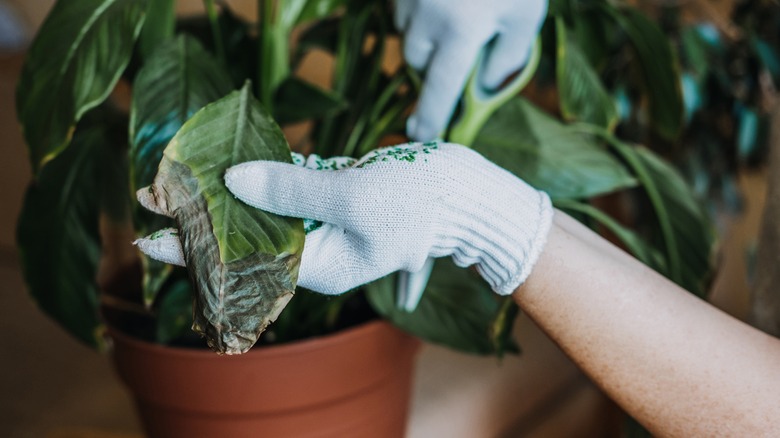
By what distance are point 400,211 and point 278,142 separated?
0.39 feet

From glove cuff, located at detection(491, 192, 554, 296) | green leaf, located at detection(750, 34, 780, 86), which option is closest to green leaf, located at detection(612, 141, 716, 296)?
glove cuff, located at detection(491, 192, 554, 296)

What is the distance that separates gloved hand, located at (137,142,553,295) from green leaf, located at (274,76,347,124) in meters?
0.21

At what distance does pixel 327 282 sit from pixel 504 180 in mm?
149

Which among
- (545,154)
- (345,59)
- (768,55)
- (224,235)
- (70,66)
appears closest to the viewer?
(224,235)

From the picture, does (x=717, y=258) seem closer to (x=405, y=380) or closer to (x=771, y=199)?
(x=771, y=199)

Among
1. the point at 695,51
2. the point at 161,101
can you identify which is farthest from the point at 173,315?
the point at 695,51

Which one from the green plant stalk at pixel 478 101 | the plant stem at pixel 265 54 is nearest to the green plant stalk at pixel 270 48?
the plant stem at pixel 265 54

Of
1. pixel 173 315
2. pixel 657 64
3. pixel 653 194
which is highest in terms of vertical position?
pixel 657 64

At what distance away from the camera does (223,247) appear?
1.40ft

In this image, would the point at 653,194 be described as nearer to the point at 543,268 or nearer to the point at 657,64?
the point at 657,64

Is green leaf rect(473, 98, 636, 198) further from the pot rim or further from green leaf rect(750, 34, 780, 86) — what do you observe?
green leaf rect(750, 34, 780, 86)

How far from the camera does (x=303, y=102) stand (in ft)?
2.30

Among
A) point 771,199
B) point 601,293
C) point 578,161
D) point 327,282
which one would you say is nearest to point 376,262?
point 327,282

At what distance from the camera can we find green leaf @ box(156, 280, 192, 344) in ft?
2.28
